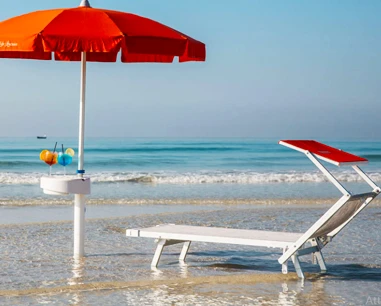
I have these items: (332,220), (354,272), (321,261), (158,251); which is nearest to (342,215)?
(332,220)

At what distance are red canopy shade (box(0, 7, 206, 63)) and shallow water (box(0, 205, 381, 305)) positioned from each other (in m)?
2.10

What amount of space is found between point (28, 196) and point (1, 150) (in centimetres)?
2784

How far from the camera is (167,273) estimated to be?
6.70 meters

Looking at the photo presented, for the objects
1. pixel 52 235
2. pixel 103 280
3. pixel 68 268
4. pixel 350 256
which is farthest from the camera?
pixel 52 235

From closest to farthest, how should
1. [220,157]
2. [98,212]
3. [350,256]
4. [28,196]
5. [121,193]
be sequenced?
[350,256], [98,212], [28,196], [121,193], [220,157]

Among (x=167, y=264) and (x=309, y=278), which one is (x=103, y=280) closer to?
(x=167, y=264)

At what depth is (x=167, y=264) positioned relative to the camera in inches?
284

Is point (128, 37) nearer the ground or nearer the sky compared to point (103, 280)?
nearer the sky

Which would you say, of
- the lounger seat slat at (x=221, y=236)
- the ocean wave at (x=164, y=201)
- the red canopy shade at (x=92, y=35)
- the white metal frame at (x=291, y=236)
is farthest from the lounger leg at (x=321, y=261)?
the ocean wave at (x=164, y=201)

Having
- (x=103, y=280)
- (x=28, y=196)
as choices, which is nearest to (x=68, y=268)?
(x=103, y=280)

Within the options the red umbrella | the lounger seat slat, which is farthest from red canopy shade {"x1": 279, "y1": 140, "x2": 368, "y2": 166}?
the red umbrella

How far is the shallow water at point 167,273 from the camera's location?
5684 mm

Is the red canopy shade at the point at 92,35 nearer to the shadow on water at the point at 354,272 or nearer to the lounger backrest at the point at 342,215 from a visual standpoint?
the lounger backrest at the point at 342,215

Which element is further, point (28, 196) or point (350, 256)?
point (28, 196)
